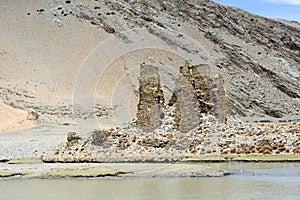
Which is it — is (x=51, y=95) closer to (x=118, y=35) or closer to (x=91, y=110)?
(x=91, y=110)

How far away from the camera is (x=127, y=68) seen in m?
67.9

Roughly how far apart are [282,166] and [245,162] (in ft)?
6.82

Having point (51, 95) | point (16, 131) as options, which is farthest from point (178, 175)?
point (51, 95)

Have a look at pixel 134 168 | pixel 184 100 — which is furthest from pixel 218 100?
pixel 134 168

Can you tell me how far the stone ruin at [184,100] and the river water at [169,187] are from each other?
8148 mm

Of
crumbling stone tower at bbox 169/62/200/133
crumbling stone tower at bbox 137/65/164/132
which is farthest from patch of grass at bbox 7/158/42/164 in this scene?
crumbling stone tower at bbox 169/62/200/133

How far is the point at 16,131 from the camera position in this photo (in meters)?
48.0

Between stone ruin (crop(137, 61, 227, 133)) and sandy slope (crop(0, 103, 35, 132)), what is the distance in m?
18.6

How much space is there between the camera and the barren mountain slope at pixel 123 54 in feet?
200

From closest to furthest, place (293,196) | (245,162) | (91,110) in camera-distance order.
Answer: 1. (293,196)
2. (245,162)
3. (91,110)

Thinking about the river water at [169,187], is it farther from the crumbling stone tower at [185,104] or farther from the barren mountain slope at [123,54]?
the barren mountain slope at [123,54]

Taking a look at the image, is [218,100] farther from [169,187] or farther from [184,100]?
[169,187]

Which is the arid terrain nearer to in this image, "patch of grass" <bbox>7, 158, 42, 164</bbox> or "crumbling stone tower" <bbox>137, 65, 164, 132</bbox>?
"crumbling stone tower" <bbox>137, 65, 164, 132</bbox>

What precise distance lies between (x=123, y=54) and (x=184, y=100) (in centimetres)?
3720
